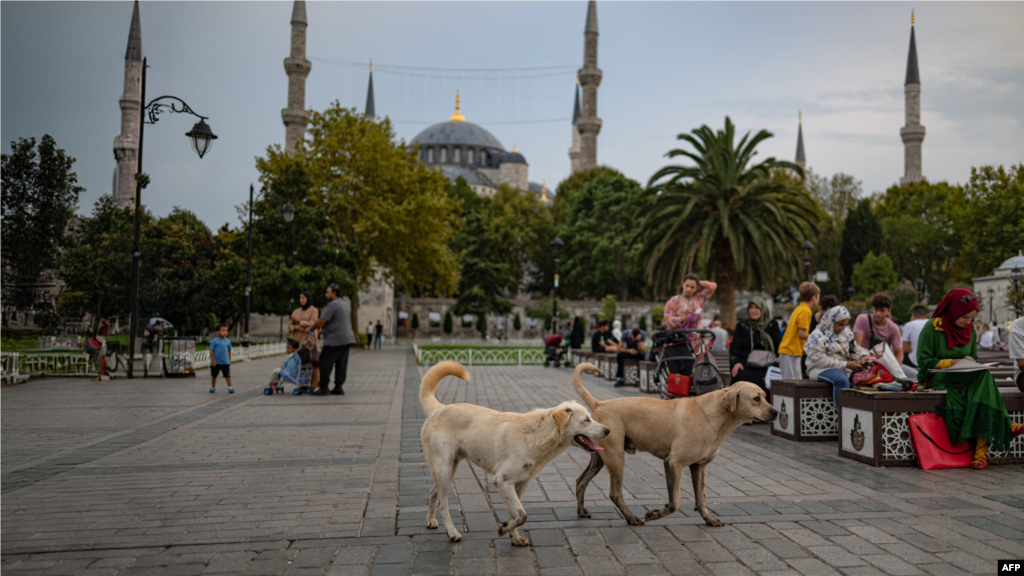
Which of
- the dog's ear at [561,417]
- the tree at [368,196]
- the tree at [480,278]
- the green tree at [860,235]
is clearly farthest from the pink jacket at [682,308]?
the green tree at [860,235]

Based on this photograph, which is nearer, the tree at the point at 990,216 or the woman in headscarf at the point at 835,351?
the woman in headscarf at the point at 835,351

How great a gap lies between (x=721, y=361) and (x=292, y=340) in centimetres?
822

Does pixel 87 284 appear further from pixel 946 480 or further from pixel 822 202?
pixel 822 202

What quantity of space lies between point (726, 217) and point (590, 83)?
2230 inches

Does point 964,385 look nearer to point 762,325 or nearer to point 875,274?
point 762,325

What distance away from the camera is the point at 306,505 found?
503 cm

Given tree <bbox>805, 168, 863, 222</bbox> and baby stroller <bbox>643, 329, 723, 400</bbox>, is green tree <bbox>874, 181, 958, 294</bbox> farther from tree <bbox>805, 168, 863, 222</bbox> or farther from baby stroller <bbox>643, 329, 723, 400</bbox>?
baby stroller <bbox>643, 329, 723, 400</bbox>

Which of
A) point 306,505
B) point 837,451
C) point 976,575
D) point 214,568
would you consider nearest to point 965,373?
point 837,451

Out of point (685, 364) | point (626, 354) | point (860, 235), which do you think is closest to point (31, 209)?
point (626, 354)

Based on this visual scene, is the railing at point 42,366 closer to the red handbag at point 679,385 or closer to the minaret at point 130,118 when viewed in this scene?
the red handbag at point 679,385

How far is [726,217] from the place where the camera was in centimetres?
2097

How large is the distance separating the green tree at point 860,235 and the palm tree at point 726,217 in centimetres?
4040

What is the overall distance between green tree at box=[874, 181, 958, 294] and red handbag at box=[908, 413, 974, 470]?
59718 millimetres

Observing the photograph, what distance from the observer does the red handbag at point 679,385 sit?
8023 mm
